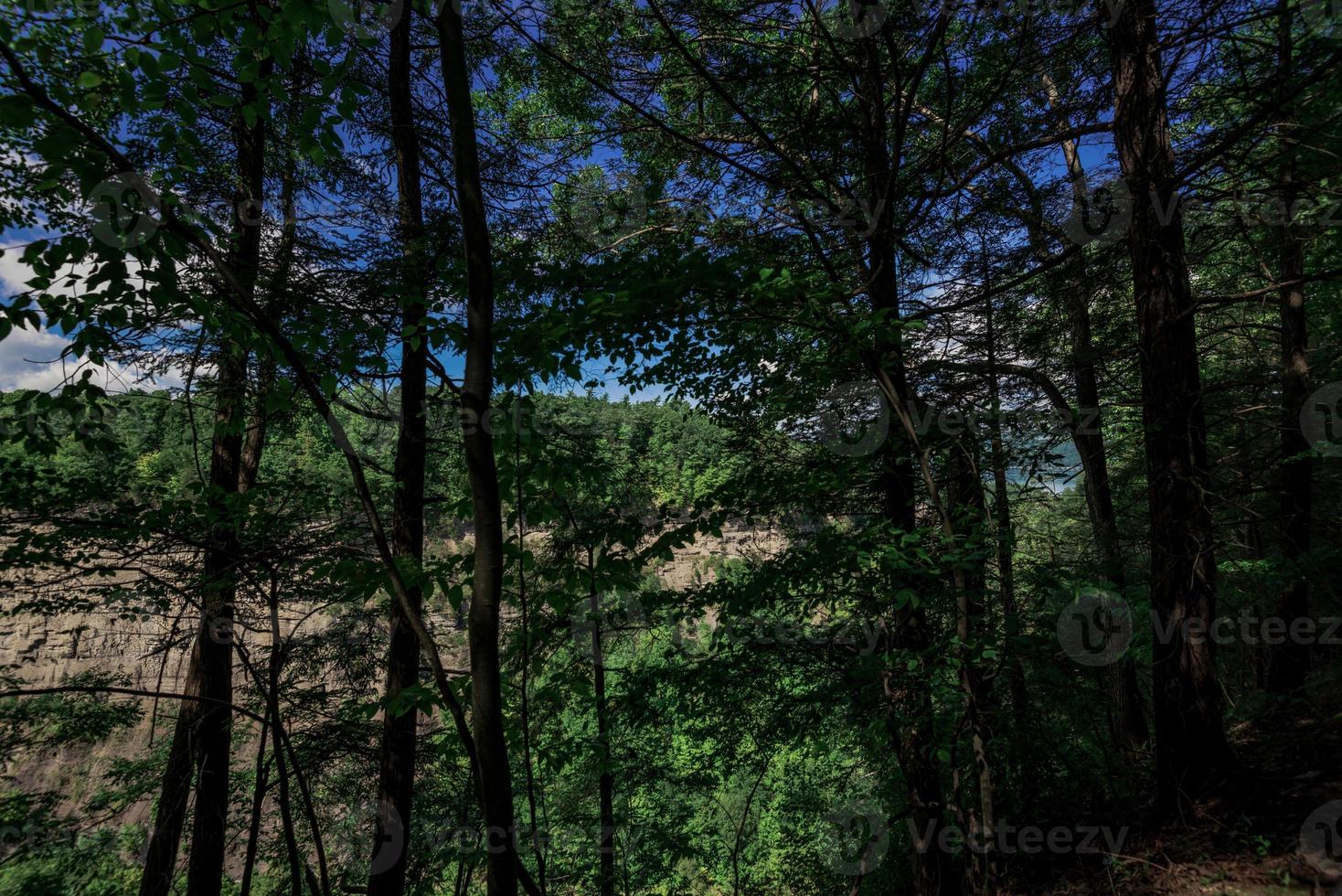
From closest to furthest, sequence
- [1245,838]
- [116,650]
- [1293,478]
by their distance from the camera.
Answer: [1245,838] < [1293,478] < [116,650]

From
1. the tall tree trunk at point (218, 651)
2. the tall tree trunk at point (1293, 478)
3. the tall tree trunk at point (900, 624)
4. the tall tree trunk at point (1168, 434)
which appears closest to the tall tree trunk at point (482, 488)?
the tall tree trunk at point (900, 624)

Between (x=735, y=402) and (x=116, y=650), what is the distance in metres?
9.71

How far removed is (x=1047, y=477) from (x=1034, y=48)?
294 centimetres

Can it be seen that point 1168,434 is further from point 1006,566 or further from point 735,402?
point 735,402

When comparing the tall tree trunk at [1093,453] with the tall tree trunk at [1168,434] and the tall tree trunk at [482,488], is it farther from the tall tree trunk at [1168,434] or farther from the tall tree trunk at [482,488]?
the tall tree trunk at [482,488]

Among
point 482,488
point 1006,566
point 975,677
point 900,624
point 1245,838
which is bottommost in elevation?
point 1245,838

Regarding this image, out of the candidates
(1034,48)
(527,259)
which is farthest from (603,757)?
(1034,48)

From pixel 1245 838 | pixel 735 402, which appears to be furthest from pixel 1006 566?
pixel 735 402

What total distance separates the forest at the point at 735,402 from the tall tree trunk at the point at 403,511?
0.04 metres

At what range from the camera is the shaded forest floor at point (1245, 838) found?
2.89 m

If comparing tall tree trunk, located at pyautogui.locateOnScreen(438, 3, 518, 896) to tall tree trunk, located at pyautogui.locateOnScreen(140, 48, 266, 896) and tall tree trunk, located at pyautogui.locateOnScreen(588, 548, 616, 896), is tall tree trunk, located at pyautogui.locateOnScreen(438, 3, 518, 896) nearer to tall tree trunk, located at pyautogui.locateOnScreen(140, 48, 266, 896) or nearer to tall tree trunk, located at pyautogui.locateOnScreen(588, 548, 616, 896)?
tall tree trunk, located at pyautogui.locateOnScreen(588, 548, 616, 896)

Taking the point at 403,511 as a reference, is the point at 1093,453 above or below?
above

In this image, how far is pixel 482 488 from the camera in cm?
107

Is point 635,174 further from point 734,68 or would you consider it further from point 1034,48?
point 1034,48
